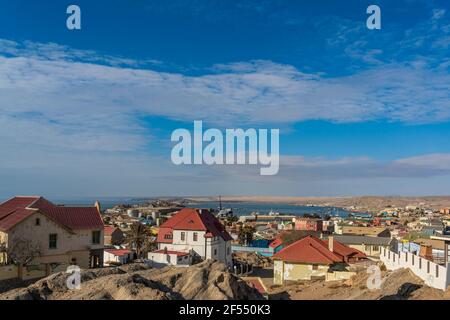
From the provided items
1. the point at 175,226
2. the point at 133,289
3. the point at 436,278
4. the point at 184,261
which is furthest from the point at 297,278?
the point at 133,289

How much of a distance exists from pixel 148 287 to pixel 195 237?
34.7 m

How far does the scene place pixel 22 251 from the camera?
2731 cm

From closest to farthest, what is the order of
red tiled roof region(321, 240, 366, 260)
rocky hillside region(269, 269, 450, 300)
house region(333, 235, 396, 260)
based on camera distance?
rocky hillside region(269, 269, 450, 300) < red tiled roof region(321, 240, 366, 260) < house region(333, 235, 396, 260)

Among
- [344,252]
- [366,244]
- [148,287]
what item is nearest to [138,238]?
[344,252]

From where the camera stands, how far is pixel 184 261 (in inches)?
1756

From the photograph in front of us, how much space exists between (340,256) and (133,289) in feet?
108

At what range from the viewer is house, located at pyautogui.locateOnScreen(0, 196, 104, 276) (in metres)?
27.5

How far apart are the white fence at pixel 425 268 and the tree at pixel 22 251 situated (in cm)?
2305

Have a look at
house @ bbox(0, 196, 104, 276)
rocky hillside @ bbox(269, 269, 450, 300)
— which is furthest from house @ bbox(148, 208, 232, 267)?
house @ bbox(0, 196, 104, 276)

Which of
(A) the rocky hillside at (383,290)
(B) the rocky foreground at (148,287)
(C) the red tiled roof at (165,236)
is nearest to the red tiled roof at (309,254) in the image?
(A) the rocky hillside at (383,290)

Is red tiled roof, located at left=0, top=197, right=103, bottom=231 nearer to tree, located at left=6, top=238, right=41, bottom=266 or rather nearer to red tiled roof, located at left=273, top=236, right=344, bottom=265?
tree, located at left=6, top=238, right=41, bottom=266

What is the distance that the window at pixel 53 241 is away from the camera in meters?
29.3

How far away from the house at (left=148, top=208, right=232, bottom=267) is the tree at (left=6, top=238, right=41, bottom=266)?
70.6 feet

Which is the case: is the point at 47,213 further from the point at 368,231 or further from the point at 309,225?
the point at 309,225
